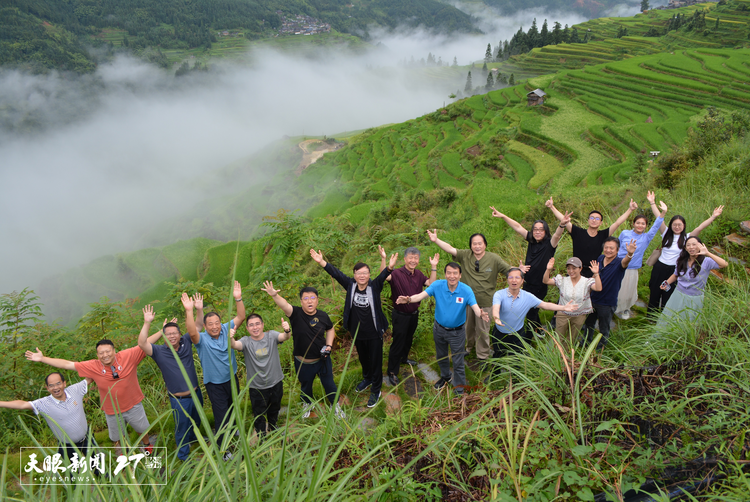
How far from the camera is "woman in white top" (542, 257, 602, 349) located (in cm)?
430

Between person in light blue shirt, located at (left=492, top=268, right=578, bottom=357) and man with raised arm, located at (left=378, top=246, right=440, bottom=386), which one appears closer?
person in light blue shirt, located at (left=492, top=268, right=578, bottom=357)

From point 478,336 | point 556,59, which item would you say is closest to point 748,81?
point 556,59

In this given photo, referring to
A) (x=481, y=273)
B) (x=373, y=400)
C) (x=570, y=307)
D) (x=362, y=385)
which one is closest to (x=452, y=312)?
Answer: (x=481, y=273)

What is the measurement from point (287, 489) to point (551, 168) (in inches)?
1064

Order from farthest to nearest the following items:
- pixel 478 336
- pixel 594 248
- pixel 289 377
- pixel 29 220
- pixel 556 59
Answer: pixel 29 220
pixel 556 59
pixel 289 377
pixel 594 248
pixel 478 336

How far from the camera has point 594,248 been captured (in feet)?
16.8

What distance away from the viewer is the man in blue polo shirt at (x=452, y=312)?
13.9ft

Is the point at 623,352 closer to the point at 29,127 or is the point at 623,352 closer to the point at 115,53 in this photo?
the point at 29,127

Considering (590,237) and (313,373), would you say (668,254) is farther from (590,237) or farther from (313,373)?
(313,373)

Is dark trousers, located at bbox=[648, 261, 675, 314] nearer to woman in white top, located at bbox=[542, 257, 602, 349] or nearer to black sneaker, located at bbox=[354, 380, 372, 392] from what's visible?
woman in white top, located at bbox=[542, 257, 602, 349]

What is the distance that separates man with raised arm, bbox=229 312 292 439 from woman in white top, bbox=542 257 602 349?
3145 millimetres

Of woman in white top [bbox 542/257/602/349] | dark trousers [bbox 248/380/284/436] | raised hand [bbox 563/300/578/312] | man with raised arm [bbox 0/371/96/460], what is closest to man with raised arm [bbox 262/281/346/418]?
dark trousers [bbox 248/380/284/436]

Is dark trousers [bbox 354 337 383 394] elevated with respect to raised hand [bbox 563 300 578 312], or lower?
lower

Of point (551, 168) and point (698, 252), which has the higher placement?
point (698, 252)
